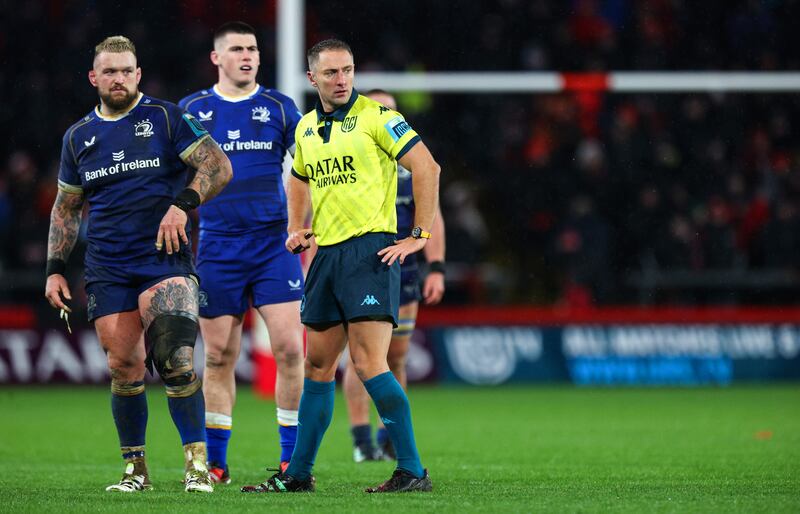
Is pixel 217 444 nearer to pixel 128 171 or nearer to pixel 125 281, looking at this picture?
pixel 125 281

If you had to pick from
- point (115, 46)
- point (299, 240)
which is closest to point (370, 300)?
point (299, 240)

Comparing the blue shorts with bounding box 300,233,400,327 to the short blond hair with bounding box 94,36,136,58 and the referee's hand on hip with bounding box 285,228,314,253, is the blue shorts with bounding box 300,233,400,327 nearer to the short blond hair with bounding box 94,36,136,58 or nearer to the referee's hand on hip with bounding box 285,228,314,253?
the referee's hand on hip with bounding box 285,228,314,253

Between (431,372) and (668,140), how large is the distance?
17.8 feet

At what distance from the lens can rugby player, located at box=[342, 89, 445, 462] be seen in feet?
28.8

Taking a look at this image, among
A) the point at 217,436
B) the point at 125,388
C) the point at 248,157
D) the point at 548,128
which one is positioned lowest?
the point at 217,436

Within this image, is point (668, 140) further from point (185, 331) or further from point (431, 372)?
point (185, 331)

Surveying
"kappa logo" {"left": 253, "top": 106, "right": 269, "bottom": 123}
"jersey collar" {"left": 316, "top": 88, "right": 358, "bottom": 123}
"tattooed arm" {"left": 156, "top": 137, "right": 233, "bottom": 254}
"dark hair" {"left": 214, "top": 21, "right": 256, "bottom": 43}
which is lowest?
"tattooed arm" {"left": 156, "top": 137, "right": 233, "bottom": 254}

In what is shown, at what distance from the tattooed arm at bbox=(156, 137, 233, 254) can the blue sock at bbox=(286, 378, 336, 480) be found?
3.26 feet

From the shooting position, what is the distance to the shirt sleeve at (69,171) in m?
6.78

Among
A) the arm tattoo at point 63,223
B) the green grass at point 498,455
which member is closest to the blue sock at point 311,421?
the green grass at point 498,455

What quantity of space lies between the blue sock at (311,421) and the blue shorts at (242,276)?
1.21 m

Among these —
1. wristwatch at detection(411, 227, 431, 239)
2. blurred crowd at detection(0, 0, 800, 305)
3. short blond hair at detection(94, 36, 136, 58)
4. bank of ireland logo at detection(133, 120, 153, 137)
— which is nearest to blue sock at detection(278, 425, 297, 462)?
wristwatch at detection(411, 227, 431, 239)

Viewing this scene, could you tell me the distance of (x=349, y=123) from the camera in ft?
21.0

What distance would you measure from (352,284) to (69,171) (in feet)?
5.50
